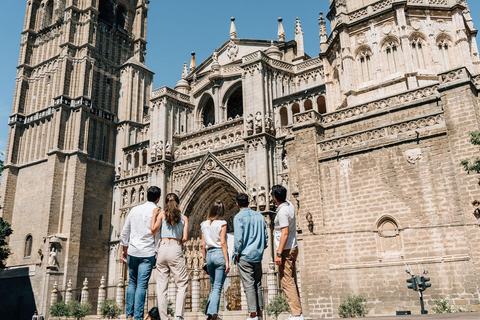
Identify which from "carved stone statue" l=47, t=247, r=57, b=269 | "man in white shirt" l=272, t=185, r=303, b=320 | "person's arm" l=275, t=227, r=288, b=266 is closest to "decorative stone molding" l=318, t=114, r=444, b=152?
"man in white shirt" l=272, t=185, r=303, b=320

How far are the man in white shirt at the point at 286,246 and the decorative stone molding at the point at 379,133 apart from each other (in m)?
9.96

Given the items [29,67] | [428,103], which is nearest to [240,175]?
[428,103]

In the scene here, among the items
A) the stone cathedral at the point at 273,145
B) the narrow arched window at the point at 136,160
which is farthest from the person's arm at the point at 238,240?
Result: the narrow arched window at the point at 136,160

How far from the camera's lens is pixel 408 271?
13.3m

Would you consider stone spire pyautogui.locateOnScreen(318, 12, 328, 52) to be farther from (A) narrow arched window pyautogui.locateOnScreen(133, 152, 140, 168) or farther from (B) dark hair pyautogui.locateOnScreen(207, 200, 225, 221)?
Result: (B) dark hair pyautogui.locateOnScreen(207, 200, 225, 221)

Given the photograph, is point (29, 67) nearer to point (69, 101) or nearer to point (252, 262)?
point (69, 101)

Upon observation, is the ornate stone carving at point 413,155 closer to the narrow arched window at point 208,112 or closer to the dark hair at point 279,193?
the dark hair at point 279,193

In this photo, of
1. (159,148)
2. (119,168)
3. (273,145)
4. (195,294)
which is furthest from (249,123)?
(119,168)

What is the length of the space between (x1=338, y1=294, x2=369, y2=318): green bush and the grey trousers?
8.45 meters

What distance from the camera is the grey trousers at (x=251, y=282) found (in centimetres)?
609

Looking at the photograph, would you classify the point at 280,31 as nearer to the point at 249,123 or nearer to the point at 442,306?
the point at 249,123

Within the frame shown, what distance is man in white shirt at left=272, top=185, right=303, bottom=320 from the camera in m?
6.23

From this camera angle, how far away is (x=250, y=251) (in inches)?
244

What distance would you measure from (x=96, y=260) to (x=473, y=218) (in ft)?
83.2
